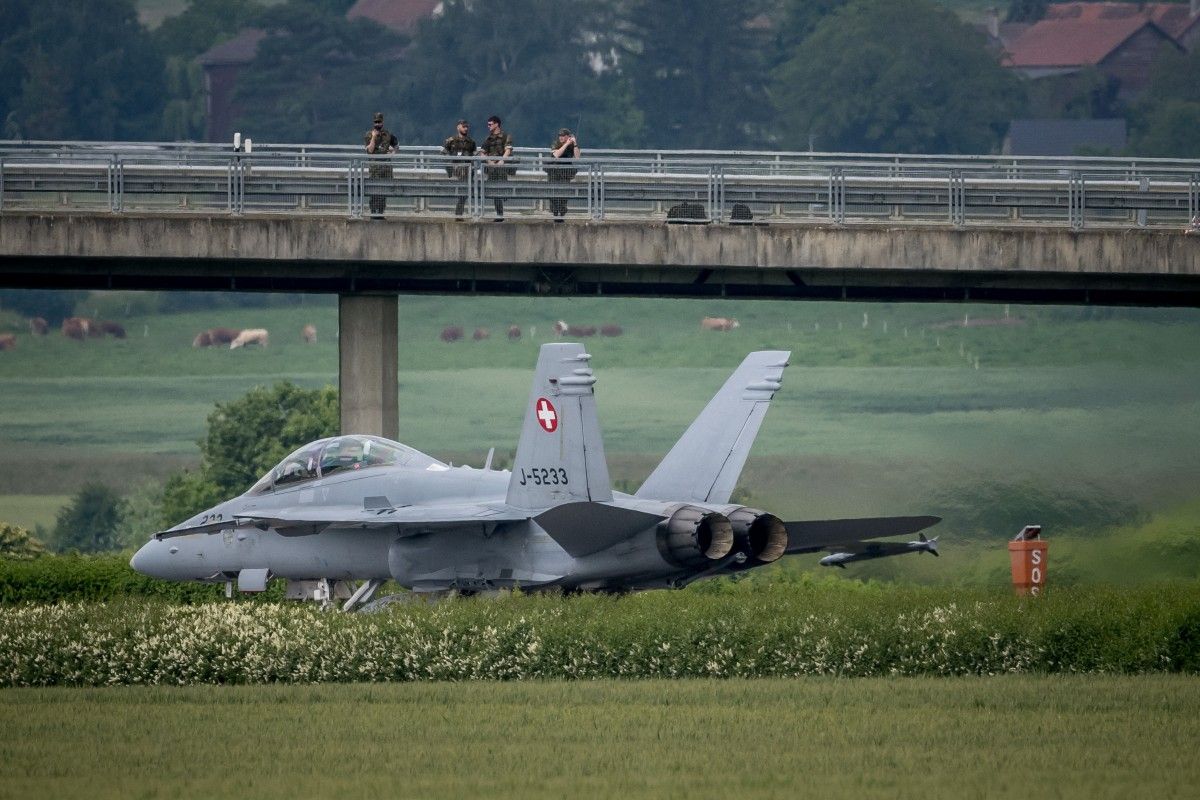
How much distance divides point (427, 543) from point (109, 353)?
68816mm

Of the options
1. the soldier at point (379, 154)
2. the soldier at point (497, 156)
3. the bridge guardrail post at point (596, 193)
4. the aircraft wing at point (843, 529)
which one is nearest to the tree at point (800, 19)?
the soldier at point (379, 154)

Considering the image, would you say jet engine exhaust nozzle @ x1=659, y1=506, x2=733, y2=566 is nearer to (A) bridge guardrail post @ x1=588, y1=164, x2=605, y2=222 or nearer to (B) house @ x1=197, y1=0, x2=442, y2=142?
(A) bridge guardrail post @ x1=588, y1=164, x2=605, y2=222

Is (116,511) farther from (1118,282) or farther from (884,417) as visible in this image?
(1118,282)

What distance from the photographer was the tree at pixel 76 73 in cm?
11225

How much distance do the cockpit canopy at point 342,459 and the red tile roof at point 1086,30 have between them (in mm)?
101351

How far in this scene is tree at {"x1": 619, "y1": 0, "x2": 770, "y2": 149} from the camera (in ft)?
353

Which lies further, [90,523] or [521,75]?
[521,75]

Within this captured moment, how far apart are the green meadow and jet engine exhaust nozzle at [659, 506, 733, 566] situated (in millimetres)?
16896

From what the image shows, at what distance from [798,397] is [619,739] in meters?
62.6

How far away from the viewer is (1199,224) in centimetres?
3181

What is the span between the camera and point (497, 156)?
3322 centimetres

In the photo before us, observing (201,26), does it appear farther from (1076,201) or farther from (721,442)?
(721,442)

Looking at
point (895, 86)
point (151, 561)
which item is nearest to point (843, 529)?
point (151, 561)

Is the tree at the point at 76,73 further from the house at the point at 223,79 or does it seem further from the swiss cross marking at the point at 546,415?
the swiss cross marking at the point at 546,415
